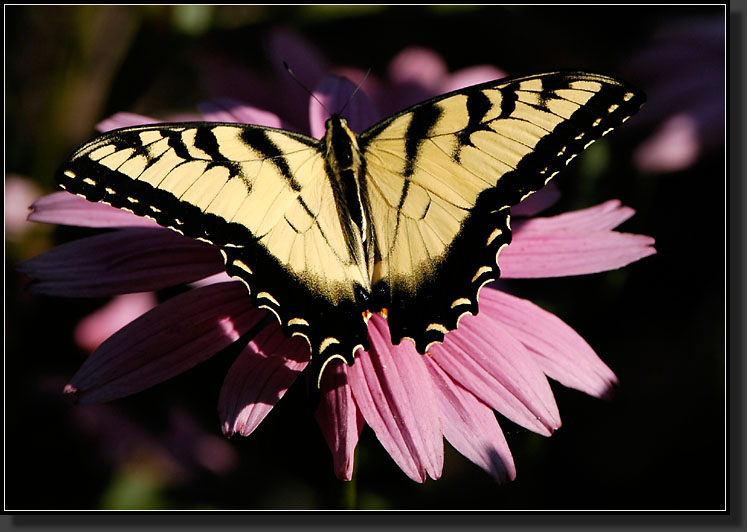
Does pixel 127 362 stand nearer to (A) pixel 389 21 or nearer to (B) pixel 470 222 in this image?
(B) pixel 470 222

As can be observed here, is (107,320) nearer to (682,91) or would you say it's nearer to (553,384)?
(553,384)

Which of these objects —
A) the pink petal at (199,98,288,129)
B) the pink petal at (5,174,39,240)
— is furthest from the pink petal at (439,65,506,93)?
the pink petal at (5,174,39,240)

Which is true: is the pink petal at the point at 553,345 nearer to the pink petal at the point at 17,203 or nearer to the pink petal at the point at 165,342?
the pink petal at the point at 165,342

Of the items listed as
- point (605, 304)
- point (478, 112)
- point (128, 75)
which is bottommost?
point (605, 304)

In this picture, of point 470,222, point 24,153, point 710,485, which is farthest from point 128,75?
point 710,485

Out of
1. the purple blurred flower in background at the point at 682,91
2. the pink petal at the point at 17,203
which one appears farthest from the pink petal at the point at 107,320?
the purple blurred flower in background at the point at 682,91

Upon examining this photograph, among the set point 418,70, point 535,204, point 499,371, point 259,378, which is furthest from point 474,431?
point 418,70

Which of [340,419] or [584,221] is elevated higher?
[584,221]
